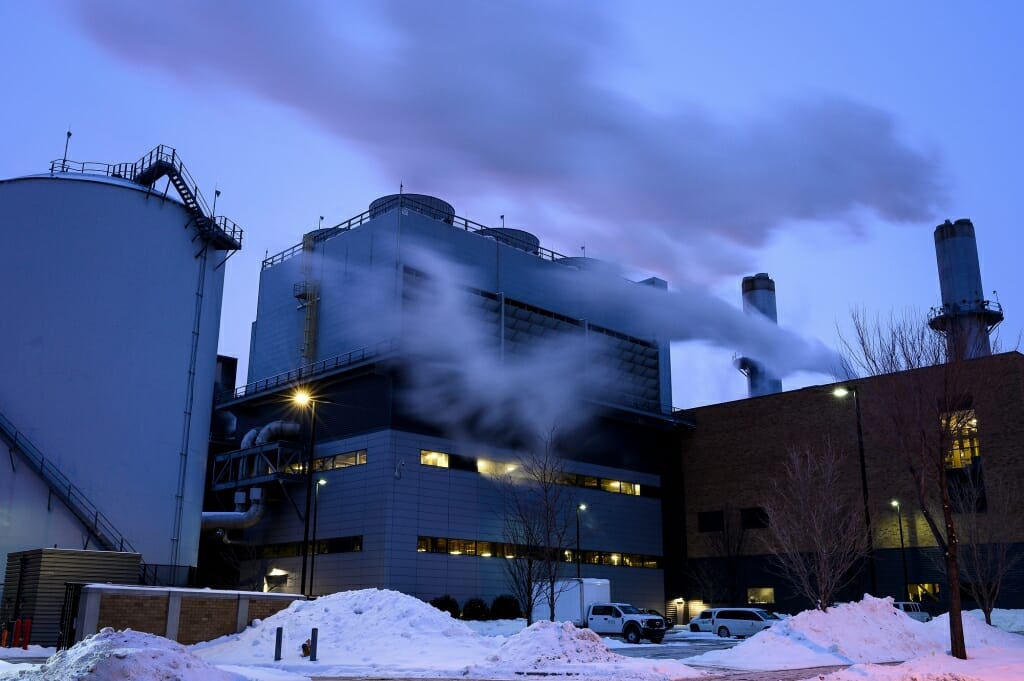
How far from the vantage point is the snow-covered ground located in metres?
16.3

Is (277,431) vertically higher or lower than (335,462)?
higher

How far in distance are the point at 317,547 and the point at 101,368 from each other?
20553 mm

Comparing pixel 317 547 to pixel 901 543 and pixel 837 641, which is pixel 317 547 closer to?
pixel 837 641

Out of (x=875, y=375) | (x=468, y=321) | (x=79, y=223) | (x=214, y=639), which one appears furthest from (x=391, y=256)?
(x=875, y=375)

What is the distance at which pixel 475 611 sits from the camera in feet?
169

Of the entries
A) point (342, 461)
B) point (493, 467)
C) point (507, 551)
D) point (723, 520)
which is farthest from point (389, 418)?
point (723, 520)

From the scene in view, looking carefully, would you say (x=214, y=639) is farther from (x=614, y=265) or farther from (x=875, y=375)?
(x=614, y=265)

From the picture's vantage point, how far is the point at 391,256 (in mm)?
57750

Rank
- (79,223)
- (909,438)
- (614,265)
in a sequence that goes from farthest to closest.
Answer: (614,265) < (79,223) < (909,438)

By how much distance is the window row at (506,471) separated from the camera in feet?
181

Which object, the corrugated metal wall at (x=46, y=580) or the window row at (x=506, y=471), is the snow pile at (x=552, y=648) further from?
the window row at (x=506, y=471)

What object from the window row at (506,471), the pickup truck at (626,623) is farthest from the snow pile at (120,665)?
the window row at (506,471)

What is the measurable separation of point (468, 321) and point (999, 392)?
106ft

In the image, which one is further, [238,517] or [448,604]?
[238,517]
